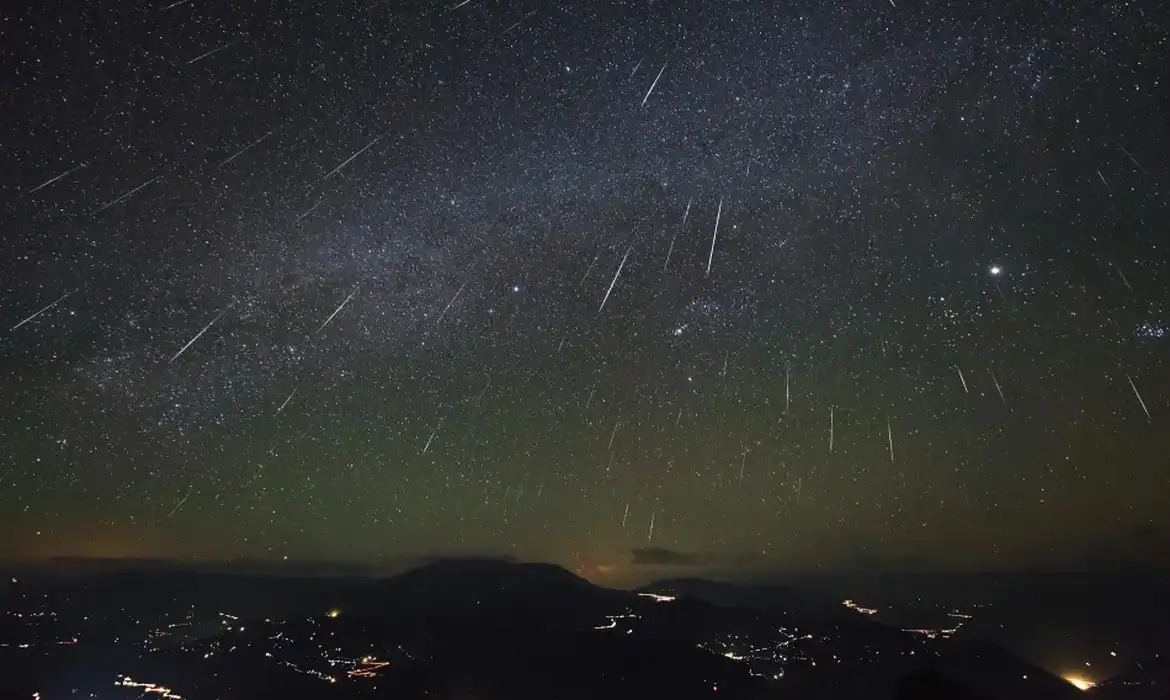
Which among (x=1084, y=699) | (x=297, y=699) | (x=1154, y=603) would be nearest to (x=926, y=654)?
(x=1084, y=699)

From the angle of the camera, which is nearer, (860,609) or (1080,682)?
(1080,682)

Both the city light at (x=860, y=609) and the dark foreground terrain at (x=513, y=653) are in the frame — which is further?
the city light at (x=860, y=609)

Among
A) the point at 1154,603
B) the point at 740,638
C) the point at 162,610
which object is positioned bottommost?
the point at 162,610

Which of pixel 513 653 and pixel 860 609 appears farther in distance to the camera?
pixel 860 609

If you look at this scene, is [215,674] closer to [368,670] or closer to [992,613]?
[368,670]

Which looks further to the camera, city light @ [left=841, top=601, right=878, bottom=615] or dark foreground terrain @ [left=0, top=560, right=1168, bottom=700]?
city light @ [left=841, top=601, right=878, bottom=615]

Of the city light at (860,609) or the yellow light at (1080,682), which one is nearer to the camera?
the yellow light at (1080,682)

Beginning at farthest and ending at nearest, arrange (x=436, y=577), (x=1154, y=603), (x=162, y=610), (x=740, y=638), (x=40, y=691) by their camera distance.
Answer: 1. (x=436, y=577)
2. (x=162, y=610)
3. (x=1154, y=603)
4. (x=740, y=638)
5. (x=40, y=691)

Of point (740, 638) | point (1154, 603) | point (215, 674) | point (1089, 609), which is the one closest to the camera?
point (215, 674)
